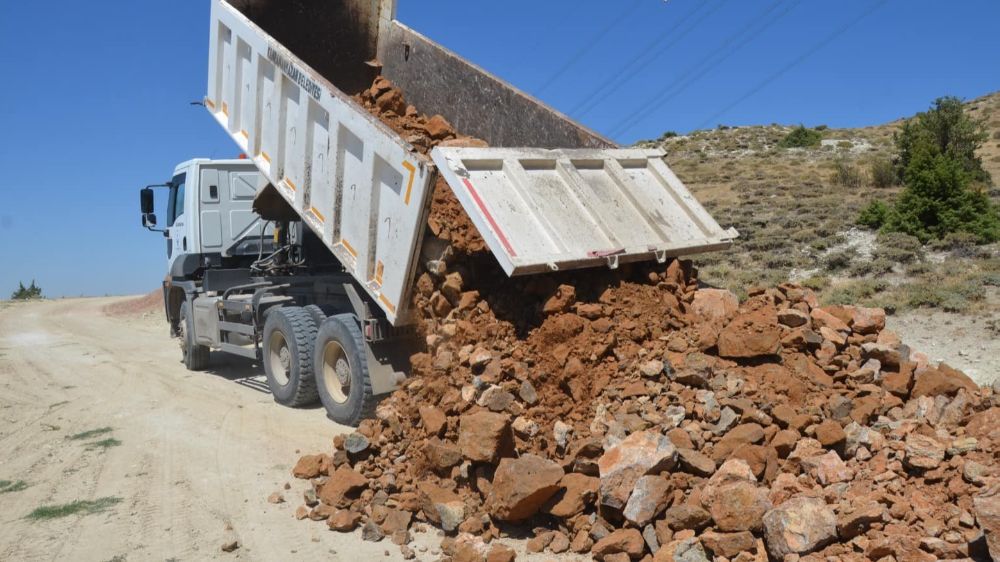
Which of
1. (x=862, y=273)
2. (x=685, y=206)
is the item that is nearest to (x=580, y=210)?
(x=685, y=206)

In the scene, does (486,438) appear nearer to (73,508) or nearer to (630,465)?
(630,465)

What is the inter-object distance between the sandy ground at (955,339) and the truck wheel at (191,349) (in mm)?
9594

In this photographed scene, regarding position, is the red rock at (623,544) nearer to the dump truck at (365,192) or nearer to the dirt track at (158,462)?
the dirt track at (158,462)

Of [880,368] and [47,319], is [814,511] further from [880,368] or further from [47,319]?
[47,319]

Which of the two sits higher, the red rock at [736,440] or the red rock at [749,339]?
the red rock at [749,339]

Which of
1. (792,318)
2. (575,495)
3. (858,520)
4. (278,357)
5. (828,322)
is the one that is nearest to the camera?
(858,520)

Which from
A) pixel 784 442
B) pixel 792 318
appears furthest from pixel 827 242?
pixel 784 442

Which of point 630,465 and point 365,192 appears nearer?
point 630,465

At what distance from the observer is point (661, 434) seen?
188 inches

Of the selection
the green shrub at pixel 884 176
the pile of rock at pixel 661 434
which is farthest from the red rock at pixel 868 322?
the green shrub at pixel 884 176

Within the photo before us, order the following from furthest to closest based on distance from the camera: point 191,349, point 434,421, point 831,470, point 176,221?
point 176,221, point 191,349, point 434,421, point 831,470

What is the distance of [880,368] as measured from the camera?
546 centimetres

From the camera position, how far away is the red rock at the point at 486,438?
16.3 ft

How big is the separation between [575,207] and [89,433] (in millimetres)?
5444
